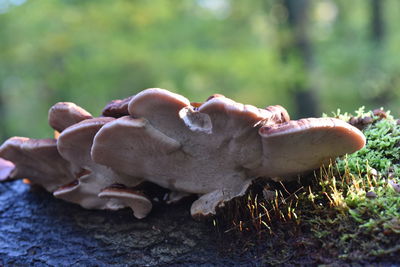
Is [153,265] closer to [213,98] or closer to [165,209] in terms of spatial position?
[165,209]

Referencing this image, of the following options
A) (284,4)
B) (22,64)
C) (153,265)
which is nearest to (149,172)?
(153,265)

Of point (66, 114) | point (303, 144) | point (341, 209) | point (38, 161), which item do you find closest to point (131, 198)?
point (66, 114)

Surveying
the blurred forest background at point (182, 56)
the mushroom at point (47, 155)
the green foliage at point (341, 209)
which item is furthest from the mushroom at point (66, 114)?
the blurred forest background at point (182, 56)

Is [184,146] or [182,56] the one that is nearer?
[184,146]

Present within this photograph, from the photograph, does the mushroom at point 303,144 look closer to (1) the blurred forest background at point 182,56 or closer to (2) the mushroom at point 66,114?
(2) the mushroom at point 66,114

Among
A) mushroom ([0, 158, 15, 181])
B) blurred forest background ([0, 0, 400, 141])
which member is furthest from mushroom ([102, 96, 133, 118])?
blurred forest background ([0, 0, 400, 141])

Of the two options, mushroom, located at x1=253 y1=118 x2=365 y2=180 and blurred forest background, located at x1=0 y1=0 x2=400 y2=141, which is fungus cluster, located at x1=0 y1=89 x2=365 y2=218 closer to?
mushroom, located at x1=253 y1=118 x2=365 y2=180

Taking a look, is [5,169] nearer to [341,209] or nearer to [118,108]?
[118,108]

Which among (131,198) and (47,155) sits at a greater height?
(47,155)
